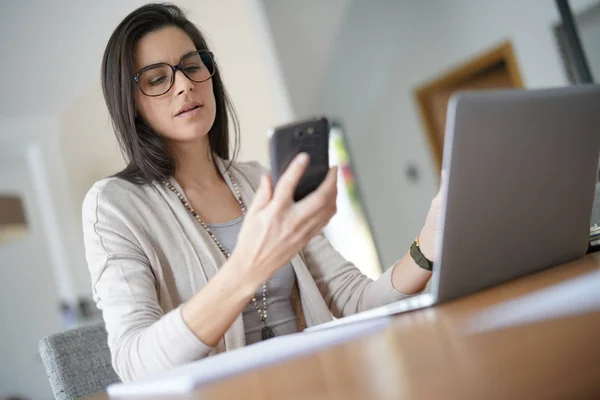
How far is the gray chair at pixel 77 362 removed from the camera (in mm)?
1177

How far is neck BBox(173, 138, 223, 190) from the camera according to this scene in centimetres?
143

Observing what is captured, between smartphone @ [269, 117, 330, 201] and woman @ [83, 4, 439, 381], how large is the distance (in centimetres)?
6

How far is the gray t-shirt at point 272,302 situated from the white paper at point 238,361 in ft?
1.43

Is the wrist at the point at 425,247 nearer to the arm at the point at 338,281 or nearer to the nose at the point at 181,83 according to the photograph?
the arm at the point at 338,281

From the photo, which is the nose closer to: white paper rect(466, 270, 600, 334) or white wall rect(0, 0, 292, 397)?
white paper rect(466, 270, 600, 334)

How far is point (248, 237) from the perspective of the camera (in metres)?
0.82

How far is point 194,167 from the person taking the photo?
1.45 m

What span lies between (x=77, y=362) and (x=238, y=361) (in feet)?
2.09

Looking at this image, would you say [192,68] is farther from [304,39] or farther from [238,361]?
[304,39]

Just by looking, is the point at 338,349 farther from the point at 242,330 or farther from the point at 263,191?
the point at 242,330

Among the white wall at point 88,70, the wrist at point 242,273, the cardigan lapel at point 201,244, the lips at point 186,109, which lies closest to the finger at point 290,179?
the wrist at point 242,273

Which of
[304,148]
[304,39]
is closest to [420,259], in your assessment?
[304,148]

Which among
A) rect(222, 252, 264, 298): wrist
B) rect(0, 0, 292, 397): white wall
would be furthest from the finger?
rect(0, 0, 292, 397): white wall

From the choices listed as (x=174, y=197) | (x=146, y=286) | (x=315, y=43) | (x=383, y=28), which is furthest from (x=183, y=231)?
(x=383, y=28)
